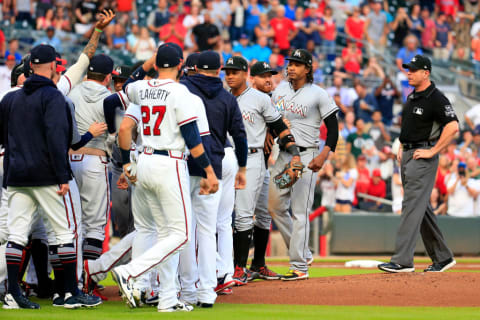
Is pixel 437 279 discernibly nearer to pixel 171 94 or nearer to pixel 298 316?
pixel 298 316

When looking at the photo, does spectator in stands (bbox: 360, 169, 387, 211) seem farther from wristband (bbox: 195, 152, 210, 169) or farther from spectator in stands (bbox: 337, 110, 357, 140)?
wristband (bbox: 195, 152, 210, 169)

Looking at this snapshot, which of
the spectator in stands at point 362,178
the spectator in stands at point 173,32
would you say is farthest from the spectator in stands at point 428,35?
the spectator in stands at point 362,178

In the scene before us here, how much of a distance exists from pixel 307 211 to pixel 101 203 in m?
2.47

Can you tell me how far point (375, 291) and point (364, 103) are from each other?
12.2m

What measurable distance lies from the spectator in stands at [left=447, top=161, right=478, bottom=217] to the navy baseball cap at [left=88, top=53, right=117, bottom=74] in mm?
9544

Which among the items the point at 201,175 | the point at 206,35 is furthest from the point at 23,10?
the point at 201,175

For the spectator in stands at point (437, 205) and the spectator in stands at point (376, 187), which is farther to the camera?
the spectator in stands at point (376, 187)

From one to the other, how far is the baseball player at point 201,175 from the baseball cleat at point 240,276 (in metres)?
1.15

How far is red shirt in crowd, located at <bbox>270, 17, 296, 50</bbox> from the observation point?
794 inches

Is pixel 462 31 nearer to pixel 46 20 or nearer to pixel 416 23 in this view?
pixel 416 23

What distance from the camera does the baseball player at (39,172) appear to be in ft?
21.5

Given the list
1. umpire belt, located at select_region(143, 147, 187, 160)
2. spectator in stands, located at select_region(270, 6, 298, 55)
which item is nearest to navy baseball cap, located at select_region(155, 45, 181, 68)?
umpire belt, located at select_region(143, 147, 187, 160)

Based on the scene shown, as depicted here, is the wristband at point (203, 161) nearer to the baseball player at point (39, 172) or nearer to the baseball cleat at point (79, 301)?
the baseball player at point (39, 172)

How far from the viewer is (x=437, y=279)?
7.98 meters
